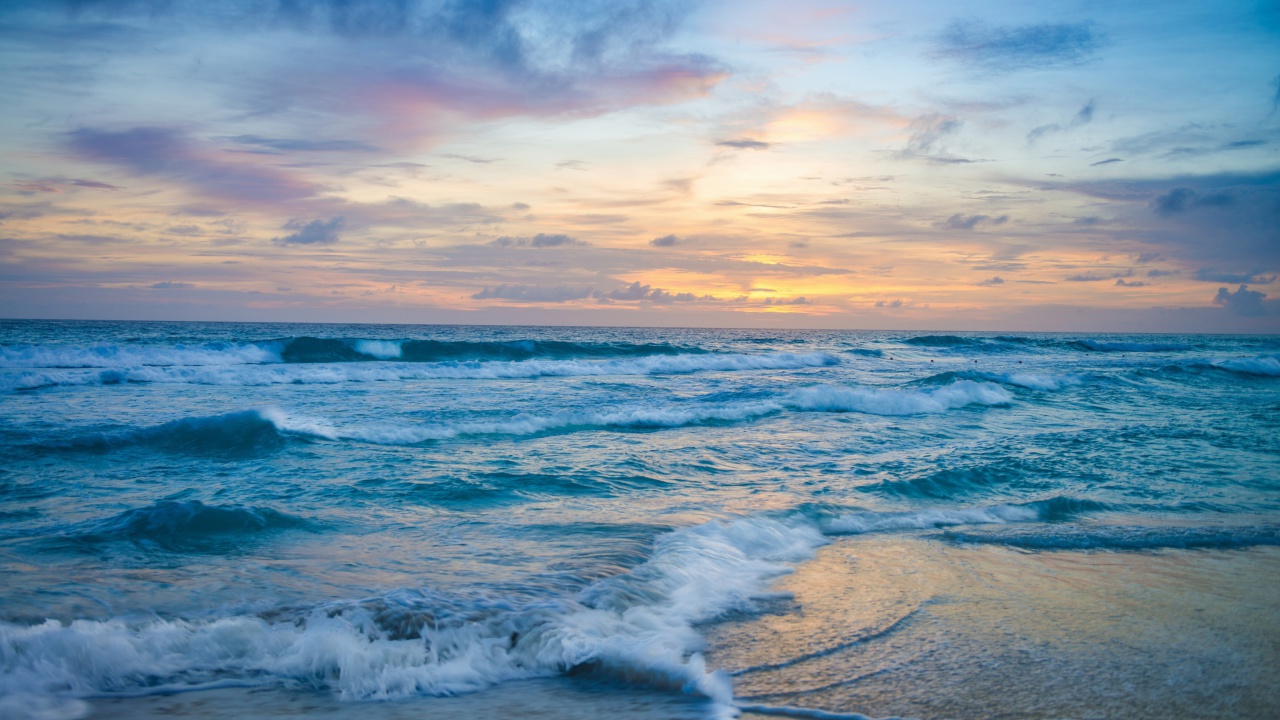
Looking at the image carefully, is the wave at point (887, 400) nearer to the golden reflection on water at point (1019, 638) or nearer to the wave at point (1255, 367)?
the golden reflection on water at point (1019, 638)

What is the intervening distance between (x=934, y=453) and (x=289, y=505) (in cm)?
967

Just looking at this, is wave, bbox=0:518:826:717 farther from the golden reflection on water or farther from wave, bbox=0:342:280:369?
wave, bbox=0:342:280:369

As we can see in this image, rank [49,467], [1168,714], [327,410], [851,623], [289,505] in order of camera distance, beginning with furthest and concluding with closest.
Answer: [327,410], [49,467], [289,505], [851,623], [1168,714]

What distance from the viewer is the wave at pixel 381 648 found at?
12.8 ft

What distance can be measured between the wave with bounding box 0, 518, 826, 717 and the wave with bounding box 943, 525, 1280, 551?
3453 mm

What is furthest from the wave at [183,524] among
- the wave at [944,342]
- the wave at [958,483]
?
the wave at [944,342]

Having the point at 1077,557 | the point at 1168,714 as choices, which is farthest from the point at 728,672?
the point at 1077,557

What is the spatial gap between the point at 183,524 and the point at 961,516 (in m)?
8.11

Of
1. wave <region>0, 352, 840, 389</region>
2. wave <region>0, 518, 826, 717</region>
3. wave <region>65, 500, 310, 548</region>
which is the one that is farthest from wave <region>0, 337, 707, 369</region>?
wave <region>0, 518, 826, 717</region>

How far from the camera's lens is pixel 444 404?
58.9ft

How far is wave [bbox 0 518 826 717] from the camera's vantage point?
3.91m

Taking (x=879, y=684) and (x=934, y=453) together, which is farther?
(x=934, y=453)

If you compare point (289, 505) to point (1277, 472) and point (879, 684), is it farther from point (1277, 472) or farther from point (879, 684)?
point (1277, 472)

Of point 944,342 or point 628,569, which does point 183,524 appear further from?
point 944,342
